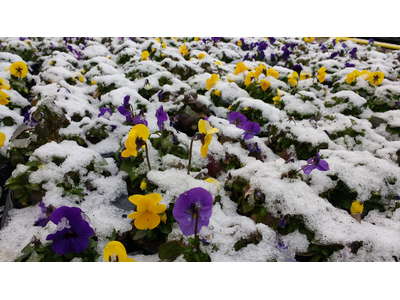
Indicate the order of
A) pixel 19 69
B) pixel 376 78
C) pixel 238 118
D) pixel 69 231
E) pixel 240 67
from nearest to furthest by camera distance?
pixel 69 231 < pixel 238 118 < pixel 19 69 < pixel 376 78 < pixel 240 67

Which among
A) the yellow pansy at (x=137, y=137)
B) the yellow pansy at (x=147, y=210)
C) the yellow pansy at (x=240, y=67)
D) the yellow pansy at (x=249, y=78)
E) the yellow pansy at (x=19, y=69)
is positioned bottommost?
the yellow pansy at (x=147, y=210)

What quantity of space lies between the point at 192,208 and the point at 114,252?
0.34 metres

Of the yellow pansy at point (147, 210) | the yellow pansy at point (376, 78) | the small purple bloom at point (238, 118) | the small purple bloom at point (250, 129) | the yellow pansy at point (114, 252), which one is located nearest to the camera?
the yellow pansy at point (114, 252)

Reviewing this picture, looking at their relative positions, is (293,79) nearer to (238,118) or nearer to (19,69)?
(238,118)

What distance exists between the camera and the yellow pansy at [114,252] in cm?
85

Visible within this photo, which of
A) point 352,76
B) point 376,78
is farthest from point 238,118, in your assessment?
point 376,78

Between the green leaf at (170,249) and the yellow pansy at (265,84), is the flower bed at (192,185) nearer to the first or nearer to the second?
the green leaf at (170,249)

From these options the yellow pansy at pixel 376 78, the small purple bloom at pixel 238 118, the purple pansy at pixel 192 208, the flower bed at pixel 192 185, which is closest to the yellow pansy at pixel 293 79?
the flower bed at pixel 192 185

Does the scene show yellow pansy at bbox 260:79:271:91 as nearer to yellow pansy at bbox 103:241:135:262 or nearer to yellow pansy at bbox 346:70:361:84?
yellow pansy at bbox 346:70:361:84

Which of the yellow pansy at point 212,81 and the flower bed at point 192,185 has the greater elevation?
the yellow pansy at point 212,81

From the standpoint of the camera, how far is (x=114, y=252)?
87cm

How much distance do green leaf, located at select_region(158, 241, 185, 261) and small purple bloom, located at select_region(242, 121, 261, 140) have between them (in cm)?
97

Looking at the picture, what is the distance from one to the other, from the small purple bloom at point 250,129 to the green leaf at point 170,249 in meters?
0.97

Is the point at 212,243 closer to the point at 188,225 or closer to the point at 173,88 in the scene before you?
the point at 188,225
